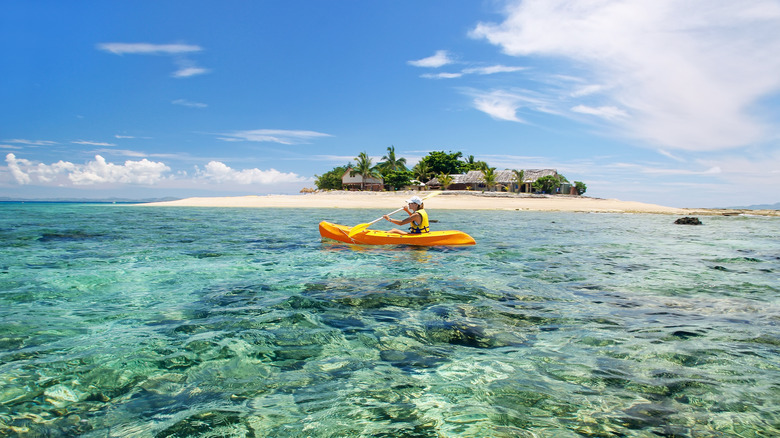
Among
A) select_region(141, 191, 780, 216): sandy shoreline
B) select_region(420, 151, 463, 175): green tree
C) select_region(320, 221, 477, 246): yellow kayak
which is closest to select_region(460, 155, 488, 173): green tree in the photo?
select_region(420, 151, 463, 175): green tree

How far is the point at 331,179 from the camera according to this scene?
290 ft

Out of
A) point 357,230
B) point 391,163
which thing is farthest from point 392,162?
point 357,230

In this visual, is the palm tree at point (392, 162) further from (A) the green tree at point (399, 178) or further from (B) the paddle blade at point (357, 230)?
(B) the paddle blade at point (357, 230)

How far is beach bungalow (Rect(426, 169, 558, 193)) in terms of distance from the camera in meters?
66.4

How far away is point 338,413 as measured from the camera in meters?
3.03

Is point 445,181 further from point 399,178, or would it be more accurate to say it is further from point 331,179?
point 331,179

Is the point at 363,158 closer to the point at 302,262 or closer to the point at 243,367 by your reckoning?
the point at 302,262

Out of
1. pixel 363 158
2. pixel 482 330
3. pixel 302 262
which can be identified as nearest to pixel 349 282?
pixel 302 262

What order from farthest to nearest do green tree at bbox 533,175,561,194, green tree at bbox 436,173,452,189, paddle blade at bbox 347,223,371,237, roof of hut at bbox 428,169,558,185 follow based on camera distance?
roof of hut at bbox 428,169,558,185, green tree at bbox 436,173,452,189, green tree at bbox 533,175,561,194, paddle blade at bbox 347,223,371,237

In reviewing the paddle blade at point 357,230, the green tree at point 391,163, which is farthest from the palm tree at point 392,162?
the paddle blade at point 357,230

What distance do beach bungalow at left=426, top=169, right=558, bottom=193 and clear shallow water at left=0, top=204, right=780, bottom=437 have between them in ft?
192

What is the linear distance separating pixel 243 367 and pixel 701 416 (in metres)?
3.80

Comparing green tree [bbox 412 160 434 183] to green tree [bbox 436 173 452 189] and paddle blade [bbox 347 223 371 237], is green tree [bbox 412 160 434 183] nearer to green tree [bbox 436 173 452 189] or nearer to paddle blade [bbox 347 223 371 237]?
green tree [bbox 436 173 452 189]

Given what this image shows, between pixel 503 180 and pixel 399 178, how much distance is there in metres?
17.3
